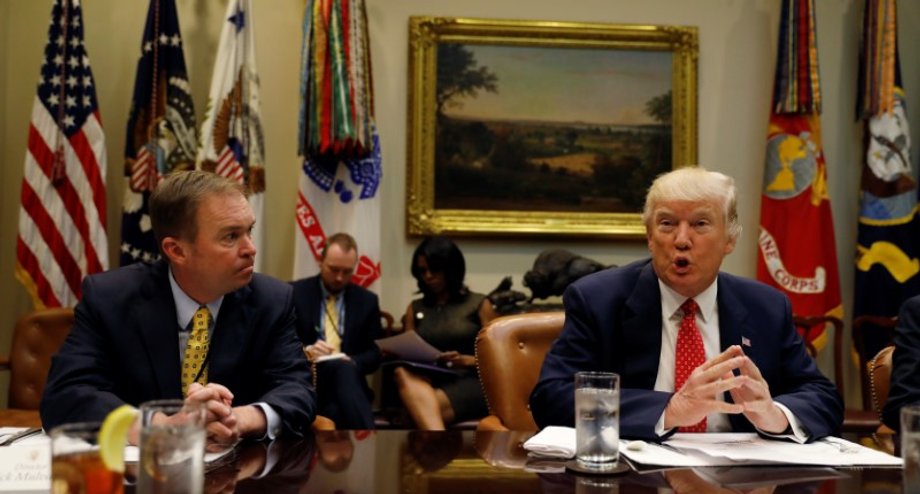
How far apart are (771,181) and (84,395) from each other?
4.92 m

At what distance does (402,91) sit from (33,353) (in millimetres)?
2798

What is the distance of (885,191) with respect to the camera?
597 centimetres

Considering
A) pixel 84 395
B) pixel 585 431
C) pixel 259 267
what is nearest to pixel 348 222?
pixel 259 267

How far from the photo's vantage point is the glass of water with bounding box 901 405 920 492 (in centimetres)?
135

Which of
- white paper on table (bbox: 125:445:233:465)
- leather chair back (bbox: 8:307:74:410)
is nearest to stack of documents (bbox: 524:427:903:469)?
white paper on table (bbox: 125:445:233:465)

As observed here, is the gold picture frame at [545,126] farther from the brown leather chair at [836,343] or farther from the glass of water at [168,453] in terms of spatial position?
the glass of water at [168,453]

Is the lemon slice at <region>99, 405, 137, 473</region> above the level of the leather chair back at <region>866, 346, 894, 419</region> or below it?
above

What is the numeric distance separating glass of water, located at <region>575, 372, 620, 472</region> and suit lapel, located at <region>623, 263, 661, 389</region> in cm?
67

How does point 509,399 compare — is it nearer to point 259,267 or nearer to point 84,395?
point 84,395

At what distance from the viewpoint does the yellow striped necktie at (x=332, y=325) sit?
5199 millimetres

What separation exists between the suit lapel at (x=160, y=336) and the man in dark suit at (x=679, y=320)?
0.87m

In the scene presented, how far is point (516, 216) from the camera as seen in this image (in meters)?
6.13

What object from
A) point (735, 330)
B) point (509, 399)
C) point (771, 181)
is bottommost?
point (509, 399)

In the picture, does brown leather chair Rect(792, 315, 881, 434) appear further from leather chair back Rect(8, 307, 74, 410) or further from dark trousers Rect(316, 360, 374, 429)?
leather chair back Rect(8, 307, 74, 410)
